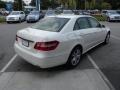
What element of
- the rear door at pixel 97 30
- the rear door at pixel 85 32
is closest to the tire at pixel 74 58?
the rear door at pixel 85 32

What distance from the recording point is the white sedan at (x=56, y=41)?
5248 millimetres

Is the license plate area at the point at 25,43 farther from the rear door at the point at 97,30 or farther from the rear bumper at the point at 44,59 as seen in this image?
the rear door at the point at 97,30

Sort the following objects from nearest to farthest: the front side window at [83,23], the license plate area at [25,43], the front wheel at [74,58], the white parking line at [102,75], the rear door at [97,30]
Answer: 1. the white parking line at [102,75]
2. the license plate area at [25,43]
3. the front wheel at [74,58]
4. the front side window at [83,23]
5. the rear door at [97,30]

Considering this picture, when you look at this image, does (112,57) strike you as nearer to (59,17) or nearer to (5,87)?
(59,17)

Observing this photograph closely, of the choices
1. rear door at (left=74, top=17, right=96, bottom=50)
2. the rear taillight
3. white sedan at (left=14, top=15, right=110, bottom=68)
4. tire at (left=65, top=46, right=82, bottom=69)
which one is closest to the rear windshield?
white sedan at (left=14, top=15, right=110, bottom=68)

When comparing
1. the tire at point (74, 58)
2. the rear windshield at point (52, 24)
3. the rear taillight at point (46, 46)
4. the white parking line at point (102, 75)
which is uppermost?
the rear windshield at point (52, 24)

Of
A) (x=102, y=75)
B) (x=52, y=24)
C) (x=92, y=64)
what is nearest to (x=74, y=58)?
(x=92, y=64)

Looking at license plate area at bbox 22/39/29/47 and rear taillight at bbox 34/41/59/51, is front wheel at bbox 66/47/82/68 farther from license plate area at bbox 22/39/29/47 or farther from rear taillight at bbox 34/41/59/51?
license plate area at bbox 22/39/29/47

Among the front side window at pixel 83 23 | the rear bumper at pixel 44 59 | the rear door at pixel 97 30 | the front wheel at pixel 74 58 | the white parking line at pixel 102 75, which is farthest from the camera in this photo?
the rear door at pixel 97 30

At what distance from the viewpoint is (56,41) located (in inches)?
210

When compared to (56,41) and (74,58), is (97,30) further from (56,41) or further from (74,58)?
(56,41)

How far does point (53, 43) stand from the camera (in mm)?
5305

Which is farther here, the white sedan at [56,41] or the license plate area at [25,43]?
the license plate area at [25,43]

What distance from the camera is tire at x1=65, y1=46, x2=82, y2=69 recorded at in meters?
5.97
